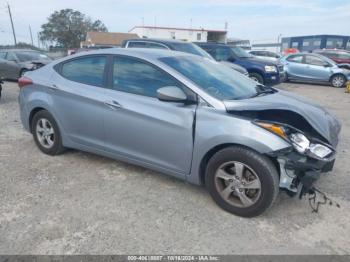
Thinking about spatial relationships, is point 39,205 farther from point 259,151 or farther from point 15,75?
point 15,75

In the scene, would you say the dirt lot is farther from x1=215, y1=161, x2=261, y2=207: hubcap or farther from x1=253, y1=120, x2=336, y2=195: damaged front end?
x1=253, y1=120, x2=336, y2=195: damaged front end

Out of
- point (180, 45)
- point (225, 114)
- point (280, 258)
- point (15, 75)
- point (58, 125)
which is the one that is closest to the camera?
point (280, 258)

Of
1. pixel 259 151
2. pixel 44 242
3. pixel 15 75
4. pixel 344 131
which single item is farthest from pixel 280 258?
pixel 15 75

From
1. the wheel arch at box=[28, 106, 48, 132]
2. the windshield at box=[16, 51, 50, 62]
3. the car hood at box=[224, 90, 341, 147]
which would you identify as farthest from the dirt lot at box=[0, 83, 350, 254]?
the windshield at box=[16, 51, 50, 62]

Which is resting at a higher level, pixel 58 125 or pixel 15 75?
pixel 58 125

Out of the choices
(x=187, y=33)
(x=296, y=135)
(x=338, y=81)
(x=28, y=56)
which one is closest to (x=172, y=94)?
(x=296, y=135)

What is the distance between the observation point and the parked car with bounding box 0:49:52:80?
12599 millimetres

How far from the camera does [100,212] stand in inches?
126

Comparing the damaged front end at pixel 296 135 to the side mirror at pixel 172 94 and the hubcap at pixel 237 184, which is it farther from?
the side mirror at pixel 172 94

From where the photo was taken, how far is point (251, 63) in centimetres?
1179

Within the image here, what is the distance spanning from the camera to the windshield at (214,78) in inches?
136

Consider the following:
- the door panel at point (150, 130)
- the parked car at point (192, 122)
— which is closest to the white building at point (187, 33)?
the parked car at point (192, 122)

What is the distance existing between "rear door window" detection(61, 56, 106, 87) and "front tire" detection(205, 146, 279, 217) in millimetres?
1811

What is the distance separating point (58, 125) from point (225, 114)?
2.44m
